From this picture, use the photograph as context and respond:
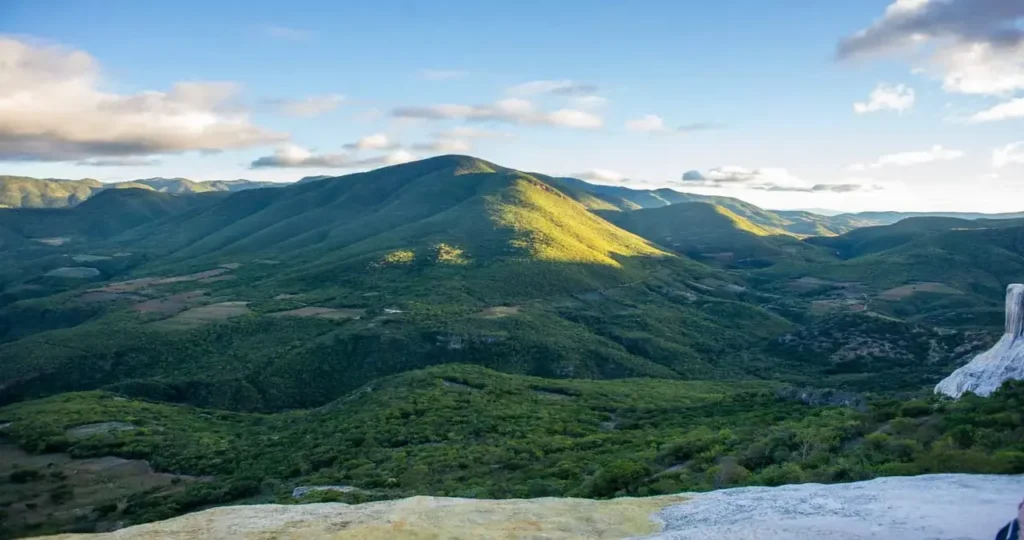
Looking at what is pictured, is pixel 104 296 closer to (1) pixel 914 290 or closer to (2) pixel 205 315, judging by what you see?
(2) pixel 205 315

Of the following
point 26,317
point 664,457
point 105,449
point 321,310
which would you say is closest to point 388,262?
point 321,310

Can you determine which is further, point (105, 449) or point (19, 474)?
point (105, 449)

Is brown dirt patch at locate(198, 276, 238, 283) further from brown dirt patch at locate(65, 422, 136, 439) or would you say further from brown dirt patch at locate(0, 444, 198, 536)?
brown dirt patch at locate(0, 444, 198, 536)

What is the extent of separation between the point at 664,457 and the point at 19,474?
5351cm

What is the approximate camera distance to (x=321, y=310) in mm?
132125

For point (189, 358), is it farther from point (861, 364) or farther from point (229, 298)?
point (861, 364)

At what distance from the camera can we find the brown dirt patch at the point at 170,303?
447 ft

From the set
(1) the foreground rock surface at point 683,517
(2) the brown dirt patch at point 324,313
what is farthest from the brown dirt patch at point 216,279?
(1) the foreground rock surface at point 683,517

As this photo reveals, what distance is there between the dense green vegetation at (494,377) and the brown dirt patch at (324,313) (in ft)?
3.43

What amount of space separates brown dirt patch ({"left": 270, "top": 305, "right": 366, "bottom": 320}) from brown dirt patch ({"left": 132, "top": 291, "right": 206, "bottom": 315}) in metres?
27.2

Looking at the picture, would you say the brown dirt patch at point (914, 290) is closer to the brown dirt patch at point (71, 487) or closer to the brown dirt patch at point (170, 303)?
the brown dirt patch at point (71, 487)

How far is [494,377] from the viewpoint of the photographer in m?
84.9

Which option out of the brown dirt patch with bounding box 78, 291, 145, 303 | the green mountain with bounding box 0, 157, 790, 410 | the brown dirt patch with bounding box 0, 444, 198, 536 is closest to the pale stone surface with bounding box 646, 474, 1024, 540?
the brown dirt patch with bounding box 0, 444, 198, 536

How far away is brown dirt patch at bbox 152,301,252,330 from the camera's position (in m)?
121
